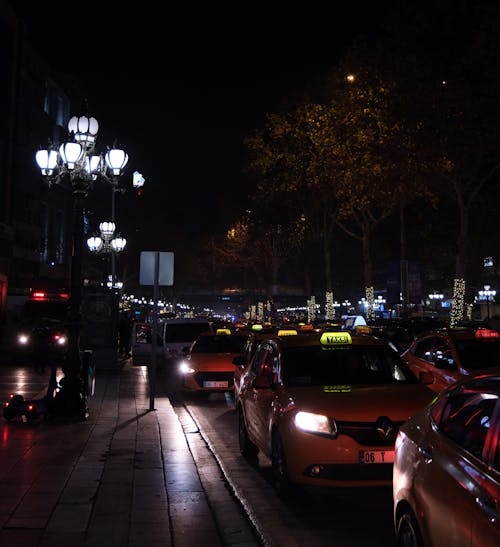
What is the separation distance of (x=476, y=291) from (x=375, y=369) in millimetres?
66689

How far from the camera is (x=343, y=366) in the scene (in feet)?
28.2

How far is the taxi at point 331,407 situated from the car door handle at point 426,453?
2.26 metres

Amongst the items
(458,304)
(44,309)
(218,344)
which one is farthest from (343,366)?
(44,309)

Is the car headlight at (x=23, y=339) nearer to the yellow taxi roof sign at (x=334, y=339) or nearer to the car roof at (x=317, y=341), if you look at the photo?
the car roof at (x=317, y=341)

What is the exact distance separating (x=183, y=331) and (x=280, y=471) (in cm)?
1629

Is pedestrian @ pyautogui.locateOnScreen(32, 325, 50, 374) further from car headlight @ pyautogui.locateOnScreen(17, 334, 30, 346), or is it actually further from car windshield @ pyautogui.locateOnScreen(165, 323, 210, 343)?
car windshield @ pyautogui.locateOnScreen(165, 323, 210, 343)

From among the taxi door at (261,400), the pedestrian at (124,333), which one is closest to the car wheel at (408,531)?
the taxi door at (261,400)

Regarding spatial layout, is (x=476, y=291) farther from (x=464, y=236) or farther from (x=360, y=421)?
(x=360, y=421)

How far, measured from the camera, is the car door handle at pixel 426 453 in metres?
4.43

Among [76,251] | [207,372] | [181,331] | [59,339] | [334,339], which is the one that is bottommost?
[207,372]

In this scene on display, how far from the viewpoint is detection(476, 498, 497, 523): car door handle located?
11.1 feet

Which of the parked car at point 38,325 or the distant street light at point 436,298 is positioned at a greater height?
the distant street light at point 436,298

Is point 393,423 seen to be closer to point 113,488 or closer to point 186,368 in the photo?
point 113,488

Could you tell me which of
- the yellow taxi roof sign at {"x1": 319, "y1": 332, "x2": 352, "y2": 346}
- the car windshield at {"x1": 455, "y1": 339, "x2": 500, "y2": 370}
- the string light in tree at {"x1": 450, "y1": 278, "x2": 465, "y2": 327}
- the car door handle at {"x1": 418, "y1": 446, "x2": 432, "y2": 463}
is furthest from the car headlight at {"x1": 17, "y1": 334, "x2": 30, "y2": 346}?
the car door handle at {"x1": 418, "y1": 446, "x2": 432, "y2": 463}
